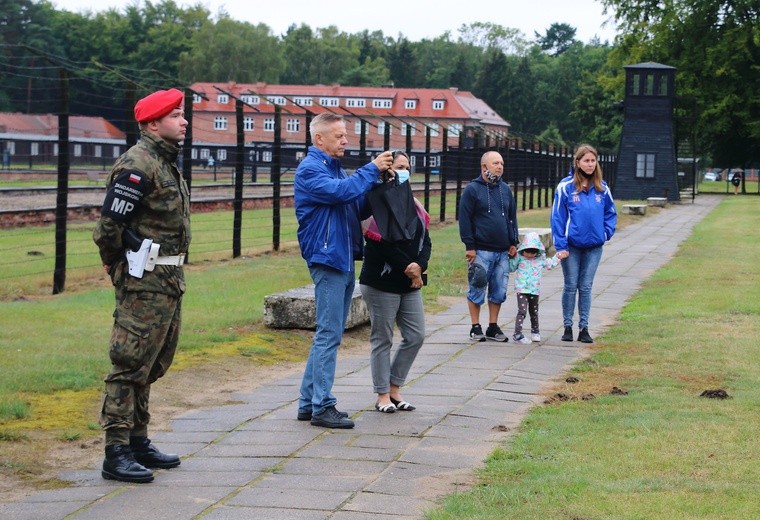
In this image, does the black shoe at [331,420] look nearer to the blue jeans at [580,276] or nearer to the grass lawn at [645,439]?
the grass lawn at [645,439]

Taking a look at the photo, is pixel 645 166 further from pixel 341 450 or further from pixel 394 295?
pixel 341 450

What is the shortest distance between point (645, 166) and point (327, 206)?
182ft

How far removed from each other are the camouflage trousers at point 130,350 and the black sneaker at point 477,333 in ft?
18.0

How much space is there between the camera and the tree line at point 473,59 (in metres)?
64.4

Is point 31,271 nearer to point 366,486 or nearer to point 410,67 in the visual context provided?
point 366,486

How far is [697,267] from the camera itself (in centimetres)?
1922

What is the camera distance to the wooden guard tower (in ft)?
198

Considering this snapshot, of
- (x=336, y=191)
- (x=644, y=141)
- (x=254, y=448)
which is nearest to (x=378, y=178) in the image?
(x=336, y=191)

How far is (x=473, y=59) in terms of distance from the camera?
16825 centimetres

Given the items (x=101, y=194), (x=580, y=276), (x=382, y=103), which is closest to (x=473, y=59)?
(x=382, y=103)

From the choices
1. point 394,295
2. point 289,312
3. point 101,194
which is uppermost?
point 394,295

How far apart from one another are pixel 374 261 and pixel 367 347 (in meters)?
3.37

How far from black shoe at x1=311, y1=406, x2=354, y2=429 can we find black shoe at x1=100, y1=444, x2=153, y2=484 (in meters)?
1.43

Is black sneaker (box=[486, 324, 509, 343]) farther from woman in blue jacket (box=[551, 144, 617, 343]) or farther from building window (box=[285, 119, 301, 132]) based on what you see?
building window (box=[285, 119, 301, 132])
